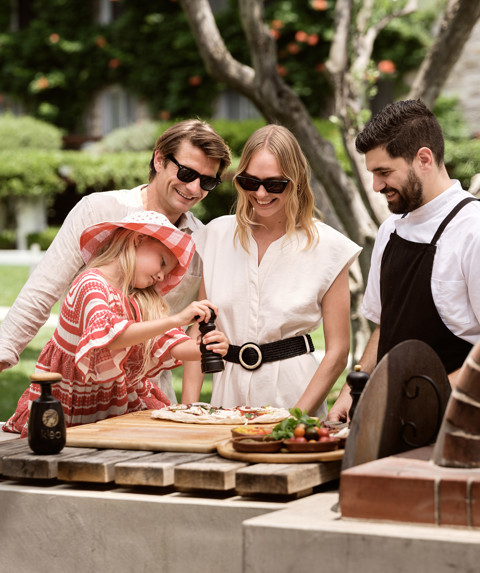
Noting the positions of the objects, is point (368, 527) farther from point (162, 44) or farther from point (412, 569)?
point (162, 44)

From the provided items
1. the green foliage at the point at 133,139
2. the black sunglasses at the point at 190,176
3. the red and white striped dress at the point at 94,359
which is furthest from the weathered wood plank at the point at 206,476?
the green foliage at the point at 133,139

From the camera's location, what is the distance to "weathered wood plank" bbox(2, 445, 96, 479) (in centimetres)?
322

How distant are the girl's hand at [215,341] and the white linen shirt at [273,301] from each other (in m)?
0.36

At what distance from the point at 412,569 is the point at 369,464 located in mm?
396

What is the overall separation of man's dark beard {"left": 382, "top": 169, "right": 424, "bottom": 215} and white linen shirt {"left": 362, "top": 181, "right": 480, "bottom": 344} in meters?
0.06

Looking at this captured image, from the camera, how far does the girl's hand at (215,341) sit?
12.6 ft

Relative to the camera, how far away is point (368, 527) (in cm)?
270

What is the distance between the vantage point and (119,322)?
12.4 feet

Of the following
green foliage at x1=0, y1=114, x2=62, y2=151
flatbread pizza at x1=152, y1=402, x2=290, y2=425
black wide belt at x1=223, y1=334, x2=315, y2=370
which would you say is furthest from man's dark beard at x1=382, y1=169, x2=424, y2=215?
green foliage at x1=0, y1=114, x2=62, y2=151

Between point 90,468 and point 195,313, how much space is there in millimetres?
791

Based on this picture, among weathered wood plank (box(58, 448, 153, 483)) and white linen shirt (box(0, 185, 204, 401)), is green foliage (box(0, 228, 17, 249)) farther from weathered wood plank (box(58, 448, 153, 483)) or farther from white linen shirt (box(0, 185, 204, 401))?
weathered wood plank (box(58, 448, 153, 483))

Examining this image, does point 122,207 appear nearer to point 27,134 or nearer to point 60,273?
point 60,273

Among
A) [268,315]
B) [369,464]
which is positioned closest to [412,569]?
[369,464]

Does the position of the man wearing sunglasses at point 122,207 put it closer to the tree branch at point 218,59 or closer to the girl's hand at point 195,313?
the girl's hand at point 195,313
